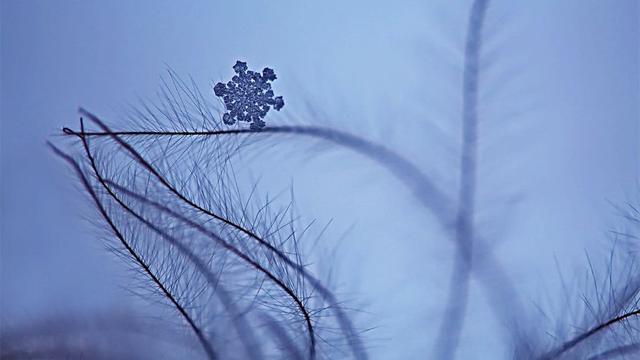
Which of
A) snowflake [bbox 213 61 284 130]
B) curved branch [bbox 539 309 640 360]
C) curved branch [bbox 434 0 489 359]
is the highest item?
snowflake [bbox 213 61 284 130]

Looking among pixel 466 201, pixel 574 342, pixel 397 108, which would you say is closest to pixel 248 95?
pixel 397 108

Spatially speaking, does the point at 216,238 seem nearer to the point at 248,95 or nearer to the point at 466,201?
the point at 248,95

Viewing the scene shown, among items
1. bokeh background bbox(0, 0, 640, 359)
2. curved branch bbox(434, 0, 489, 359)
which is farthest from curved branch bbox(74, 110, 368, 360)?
curved branch bbox(434, 0, 489, 359)

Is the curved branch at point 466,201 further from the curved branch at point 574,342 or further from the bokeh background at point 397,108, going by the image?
the curved branch at point 574,342

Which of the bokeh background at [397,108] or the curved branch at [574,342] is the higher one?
the bokeh background at [397,108]

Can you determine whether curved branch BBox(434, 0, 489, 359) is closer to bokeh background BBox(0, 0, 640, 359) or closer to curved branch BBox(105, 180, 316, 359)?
bokeh background BBox(0, 0, 640, 359)

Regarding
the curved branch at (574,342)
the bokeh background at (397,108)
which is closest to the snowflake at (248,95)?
the bokeh background at (397,108)
